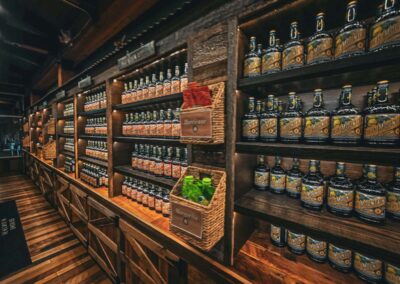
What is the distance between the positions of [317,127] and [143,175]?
1.53 m

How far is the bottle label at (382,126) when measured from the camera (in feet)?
2.36

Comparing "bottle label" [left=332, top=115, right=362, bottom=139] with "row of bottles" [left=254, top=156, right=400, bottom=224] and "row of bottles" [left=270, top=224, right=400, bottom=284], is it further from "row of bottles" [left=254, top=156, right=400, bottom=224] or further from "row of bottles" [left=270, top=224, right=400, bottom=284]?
"row of bottles" [left=270, top=224, right=400, bottom=284]

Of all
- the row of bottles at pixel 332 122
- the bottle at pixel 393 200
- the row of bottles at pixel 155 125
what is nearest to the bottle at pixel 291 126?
the row of bottles at pixel 332 122

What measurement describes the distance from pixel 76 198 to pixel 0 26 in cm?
335

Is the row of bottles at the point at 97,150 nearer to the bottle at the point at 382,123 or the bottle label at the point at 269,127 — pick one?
the bottle label at the point at 269,127

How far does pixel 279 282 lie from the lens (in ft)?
3.19

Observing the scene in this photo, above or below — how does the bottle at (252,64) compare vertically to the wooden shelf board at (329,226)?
above

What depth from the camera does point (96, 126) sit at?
2.70m

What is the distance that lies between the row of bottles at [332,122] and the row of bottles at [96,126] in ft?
7.14

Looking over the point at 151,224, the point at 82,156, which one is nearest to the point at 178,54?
the point at 151,224

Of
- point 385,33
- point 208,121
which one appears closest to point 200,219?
point 208,121

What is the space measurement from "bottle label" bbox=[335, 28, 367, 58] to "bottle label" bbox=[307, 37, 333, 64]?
47 millimetres

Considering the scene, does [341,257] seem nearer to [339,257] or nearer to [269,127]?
[339,257]

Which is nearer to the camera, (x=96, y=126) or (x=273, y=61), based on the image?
(x=273, y=61)
